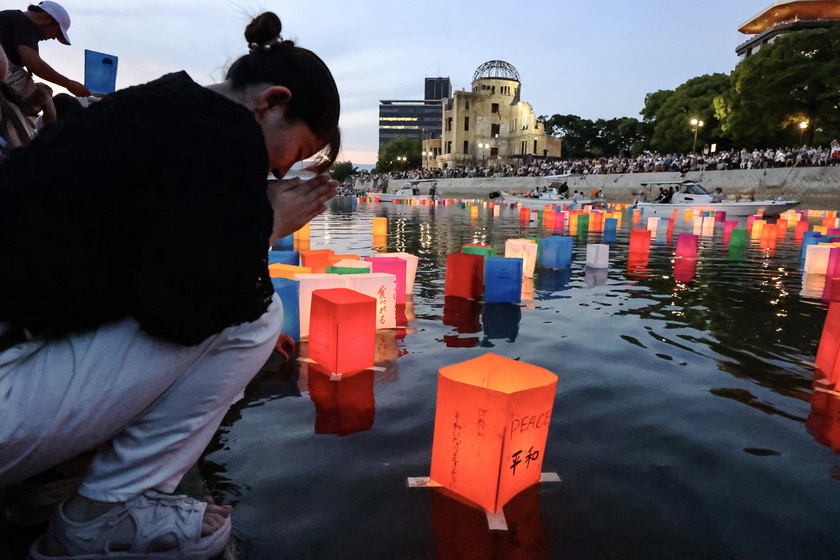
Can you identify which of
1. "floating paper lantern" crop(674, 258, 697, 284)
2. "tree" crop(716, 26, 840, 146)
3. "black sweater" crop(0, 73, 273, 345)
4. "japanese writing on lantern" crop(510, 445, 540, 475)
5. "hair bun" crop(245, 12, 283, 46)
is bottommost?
"japanese writing on lantern" crop(510, 445, 540, 475)

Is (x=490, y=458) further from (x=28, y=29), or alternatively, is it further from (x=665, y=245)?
(x=665, y=245)

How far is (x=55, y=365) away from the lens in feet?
4.08

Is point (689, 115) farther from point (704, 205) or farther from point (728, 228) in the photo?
point (728, 228)

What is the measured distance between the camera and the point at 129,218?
50.4 inches

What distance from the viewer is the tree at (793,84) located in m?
28.6

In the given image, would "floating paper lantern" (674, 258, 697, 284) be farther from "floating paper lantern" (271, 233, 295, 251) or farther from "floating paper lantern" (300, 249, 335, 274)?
"floating paper lantern" (271, 233, 295, 251)

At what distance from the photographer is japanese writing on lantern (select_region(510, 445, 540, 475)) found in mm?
1916

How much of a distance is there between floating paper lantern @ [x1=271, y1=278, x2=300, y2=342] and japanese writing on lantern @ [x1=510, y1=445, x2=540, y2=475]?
202 cm

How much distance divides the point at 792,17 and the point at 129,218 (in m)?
72.3

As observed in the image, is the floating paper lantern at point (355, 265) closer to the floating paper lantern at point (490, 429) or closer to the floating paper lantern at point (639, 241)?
the floating paper lantern at point (490, 429)

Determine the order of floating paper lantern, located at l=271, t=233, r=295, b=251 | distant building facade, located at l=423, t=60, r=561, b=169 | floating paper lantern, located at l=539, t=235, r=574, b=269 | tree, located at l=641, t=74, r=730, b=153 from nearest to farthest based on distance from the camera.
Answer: floating paper lantern, located at l=539, t=235, r=574, b=269 → floating paper lantern, located at l=271, t=233, r=295, b=251 → tree, located at l=641, t=74, r=730, b=153 → distant building facade, located at l=423, t=60, r=561, b=169

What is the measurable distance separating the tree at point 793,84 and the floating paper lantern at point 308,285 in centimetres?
3289

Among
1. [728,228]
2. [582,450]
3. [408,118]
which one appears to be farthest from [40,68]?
[408,118]

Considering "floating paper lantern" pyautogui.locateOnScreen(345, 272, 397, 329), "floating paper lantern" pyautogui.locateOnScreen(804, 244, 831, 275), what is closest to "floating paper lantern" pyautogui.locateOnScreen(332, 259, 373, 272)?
"floating paper lantern" pyautogui.locateOnScreen(345, 272, 397, 329)
